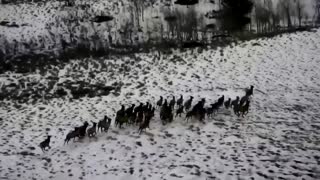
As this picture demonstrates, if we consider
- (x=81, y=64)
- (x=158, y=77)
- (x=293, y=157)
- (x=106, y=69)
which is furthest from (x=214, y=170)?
(x=81, y=64)

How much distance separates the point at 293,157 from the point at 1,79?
19713mm

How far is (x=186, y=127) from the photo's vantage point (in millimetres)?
17672

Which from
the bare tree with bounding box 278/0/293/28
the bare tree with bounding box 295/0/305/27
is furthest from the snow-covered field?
the bare tree with bounding box 295/0/305/27

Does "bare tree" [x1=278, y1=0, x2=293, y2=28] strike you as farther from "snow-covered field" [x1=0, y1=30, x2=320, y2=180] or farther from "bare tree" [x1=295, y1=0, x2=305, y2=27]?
"snow-covered field" [x1=0, y1=30, x2=320, y2=180]

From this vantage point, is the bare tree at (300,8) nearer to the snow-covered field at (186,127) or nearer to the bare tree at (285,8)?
the bare tree at (285,8)

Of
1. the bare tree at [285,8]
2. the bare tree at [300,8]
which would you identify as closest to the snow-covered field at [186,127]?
the bare tree at [285,8]

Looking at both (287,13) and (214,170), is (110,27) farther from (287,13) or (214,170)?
(214,170)

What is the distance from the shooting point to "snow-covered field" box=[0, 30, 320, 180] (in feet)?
45.3

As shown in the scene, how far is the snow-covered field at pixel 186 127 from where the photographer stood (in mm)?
13797

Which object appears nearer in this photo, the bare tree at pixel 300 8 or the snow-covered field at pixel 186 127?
the snow-covered field at pixel 186 127

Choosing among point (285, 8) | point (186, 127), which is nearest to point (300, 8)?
point (285, 8)

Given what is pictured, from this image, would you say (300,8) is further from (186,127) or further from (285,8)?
(186,127)

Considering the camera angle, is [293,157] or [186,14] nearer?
[293,157]

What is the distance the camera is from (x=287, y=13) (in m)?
37.9
